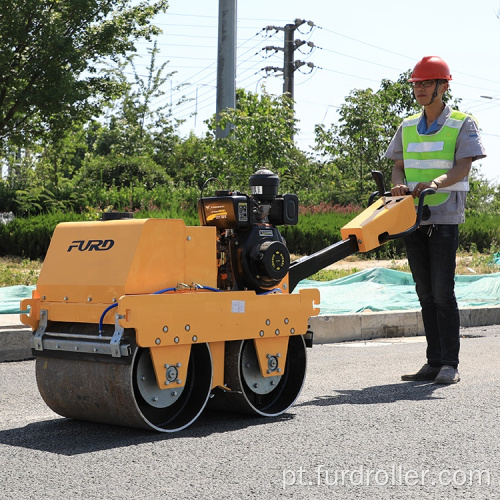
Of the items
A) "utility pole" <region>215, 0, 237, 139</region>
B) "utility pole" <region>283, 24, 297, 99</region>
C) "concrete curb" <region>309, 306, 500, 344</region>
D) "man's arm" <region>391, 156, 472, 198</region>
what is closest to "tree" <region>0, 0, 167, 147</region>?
"utility pole" <region>215, 0, 237, 139</region>

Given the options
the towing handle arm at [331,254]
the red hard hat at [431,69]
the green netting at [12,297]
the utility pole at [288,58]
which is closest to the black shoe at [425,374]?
the towing handle arm at [331,254]

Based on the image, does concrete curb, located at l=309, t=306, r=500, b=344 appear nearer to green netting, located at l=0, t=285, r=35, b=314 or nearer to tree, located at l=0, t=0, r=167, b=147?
green netting, located at l=0, t=285, r=35, b=314

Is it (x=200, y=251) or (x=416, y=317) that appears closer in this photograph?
(x=200, y=251)

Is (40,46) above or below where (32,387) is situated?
above

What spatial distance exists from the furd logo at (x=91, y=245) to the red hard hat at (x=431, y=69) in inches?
112

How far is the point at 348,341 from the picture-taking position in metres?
9.72

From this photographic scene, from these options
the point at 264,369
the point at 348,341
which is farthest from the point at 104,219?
the point at 348,341

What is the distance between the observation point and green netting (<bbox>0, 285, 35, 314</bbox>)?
9.50 meters

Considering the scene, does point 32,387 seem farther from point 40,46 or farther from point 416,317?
point 40,46

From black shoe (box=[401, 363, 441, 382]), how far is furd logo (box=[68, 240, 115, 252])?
9.10ft

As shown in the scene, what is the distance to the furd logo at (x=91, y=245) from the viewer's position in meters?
4.75

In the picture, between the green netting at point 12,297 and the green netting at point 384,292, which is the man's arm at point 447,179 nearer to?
the green netting at point 384,292

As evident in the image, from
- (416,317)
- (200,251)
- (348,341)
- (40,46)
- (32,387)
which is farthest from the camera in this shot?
(40,46)

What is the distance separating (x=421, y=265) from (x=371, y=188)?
863 inches
